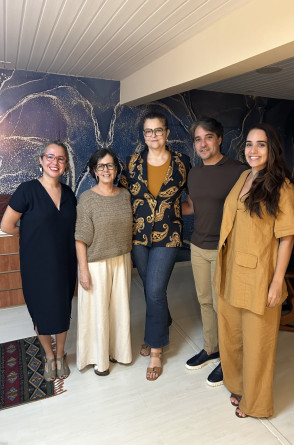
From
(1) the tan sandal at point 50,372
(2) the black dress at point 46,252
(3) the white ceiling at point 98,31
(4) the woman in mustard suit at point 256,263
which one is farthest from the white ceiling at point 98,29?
(1) the tan sandal at point 50,372

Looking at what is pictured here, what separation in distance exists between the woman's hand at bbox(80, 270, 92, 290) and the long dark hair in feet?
3.30

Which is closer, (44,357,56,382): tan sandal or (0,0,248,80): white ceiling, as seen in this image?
(0,0,248,80): white ceiling

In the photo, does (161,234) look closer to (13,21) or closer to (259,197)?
(259,197)

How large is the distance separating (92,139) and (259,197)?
252cm

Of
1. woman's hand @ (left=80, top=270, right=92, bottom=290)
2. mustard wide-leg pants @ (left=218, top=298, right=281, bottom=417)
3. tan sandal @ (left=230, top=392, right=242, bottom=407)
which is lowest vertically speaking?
tan sandal @ (left=230, top=392, right=242, bottom=407)

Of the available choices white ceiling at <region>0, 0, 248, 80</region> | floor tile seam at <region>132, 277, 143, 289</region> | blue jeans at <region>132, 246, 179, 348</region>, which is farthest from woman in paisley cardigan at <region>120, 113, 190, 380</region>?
floor tile seam at <region>132, 277, 143, 289</region>

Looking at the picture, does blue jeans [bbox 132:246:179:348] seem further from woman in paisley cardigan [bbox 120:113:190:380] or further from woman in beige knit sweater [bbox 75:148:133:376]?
woman in beige knit sweater [bbox 75:148:133:376]

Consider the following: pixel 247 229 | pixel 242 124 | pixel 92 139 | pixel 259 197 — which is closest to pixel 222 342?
pixel 247 229

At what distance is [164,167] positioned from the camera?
6.44 feet

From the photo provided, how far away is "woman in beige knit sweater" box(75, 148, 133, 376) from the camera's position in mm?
1860

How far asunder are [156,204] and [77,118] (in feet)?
6.58

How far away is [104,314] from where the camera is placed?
1995 millimetres

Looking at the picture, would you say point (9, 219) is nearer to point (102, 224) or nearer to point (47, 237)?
point (47, 237)

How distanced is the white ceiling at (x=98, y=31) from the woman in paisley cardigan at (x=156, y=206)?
1.96 ft
